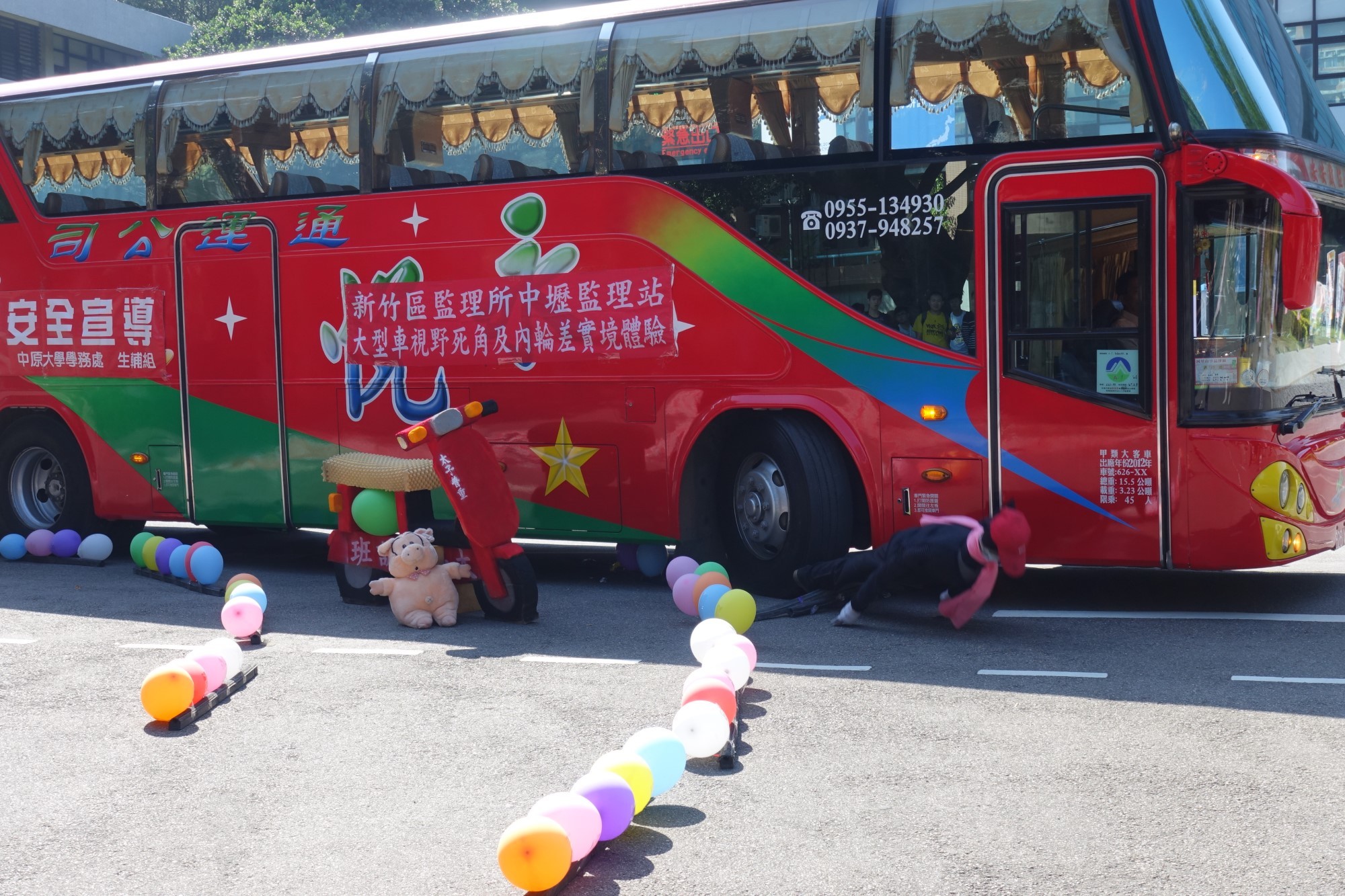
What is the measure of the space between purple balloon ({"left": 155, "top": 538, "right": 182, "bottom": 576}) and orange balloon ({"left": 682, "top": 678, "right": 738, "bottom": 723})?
5.78 m

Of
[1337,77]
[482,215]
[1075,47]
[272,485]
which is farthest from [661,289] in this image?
[1337,77]

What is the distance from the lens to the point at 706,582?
8.33 meters

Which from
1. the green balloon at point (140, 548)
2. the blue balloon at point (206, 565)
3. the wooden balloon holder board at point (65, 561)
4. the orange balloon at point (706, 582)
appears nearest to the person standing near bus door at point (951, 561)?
the orange balloon at point (706, 582)

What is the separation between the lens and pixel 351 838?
445cm

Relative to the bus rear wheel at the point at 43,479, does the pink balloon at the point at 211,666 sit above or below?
below

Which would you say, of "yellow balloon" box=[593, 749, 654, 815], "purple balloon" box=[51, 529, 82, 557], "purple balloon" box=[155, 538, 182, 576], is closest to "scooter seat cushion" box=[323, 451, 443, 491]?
"purple balloon" box=[155, 538, 182, 576]

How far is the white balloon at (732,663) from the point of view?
19.7ft

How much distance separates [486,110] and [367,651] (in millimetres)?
3940

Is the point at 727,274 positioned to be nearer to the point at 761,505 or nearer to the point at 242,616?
the point at 761,505

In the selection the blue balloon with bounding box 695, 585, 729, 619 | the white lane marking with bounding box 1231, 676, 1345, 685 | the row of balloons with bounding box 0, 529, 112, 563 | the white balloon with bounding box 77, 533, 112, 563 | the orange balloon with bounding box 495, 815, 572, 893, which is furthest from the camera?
the row of balloons with bounding box 0, 529, 112, 563

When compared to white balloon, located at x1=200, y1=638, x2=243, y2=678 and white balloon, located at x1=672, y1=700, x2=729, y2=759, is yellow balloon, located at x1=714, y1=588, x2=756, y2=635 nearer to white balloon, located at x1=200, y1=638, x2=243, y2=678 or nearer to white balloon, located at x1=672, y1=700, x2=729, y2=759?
white balloon, located at x1=672, y1=700, x2=729, y2=759

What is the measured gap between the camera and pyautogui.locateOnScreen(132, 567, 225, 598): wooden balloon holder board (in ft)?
31.2

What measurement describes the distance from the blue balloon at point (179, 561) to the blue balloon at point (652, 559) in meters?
3.15

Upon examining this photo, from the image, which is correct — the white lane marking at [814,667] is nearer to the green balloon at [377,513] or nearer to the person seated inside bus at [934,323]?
the person seated inside bus at [934,323]
